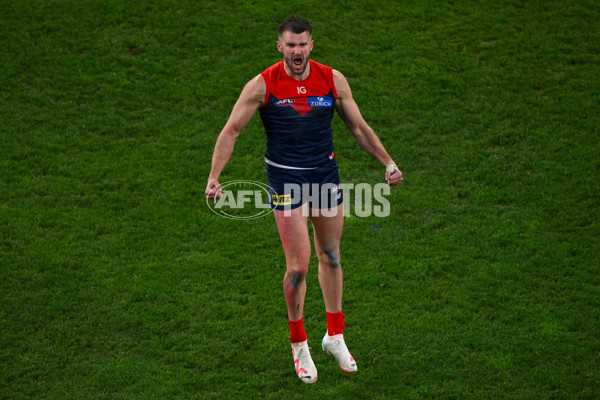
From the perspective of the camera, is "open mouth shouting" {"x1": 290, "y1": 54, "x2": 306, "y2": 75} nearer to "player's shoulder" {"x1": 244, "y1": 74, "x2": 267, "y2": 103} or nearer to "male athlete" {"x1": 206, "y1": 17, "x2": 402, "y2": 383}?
"male athlete" {"x1": 206, "y1": 17, "x2": 402, "y2": 383}

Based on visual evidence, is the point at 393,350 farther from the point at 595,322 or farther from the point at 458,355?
A: the point at 595,322

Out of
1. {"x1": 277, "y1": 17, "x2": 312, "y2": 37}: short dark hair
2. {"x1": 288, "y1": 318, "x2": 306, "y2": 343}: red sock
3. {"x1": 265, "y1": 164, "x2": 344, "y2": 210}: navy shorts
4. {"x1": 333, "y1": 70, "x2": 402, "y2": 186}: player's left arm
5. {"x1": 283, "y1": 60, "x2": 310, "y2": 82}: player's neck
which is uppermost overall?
{"x1": 277, "y1": 17, "x2": 312, "y2": 37}: short dark hair

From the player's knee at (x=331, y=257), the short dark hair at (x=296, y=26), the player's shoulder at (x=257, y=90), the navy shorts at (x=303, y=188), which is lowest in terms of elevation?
the player's knee at (x=331, y=257)

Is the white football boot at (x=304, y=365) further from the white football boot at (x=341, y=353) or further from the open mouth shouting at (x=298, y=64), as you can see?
the open mouth shouting at (x=298, y=64)

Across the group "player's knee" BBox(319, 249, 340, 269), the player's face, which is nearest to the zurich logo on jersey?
the player's face

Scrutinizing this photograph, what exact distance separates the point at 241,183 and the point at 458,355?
4.88 metres

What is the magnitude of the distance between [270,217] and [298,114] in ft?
15.4

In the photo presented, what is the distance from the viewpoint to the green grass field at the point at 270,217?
27.9 ft

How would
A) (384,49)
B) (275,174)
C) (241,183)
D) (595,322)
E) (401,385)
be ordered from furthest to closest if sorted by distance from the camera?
(384,49) → (241,183) → (595,322) → (401,385) → (275,174)

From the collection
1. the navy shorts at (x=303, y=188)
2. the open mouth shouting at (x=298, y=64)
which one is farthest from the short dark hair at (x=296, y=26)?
the navy shorts at (x=303, y=188)

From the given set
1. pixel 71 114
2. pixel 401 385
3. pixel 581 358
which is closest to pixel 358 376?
pixel 401 385

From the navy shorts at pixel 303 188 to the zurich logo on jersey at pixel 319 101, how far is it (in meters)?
0.64

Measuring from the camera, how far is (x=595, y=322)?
8977mm

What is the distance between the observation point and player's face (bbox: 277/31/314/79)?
6.58m
